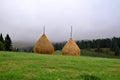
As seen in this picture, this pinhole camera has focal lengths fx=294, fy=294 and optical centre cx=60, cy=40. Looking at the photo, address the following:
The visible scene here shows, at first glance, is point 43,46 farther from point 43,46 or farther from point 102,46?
point 102,46

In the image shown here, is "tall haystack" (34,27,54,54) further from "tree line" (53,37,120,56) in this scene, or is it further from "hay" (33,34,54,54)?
"tree line" (53,37,120,56)

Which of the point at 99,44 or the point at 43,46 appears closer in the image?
the point at 43,46

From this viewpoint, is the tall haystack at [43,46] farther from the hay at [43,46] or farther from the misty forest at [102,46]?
the misty forest at [102,46]

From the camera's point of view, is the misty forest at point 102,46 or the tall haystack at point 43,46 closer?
the tall haystack at point 43,46

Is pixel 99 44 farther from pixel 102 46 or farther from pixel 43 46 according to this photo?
pixel 43 46

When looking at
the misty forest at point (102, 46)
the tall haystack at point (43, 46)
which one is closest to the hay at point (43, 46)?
the tall haystack at point (43, 46)

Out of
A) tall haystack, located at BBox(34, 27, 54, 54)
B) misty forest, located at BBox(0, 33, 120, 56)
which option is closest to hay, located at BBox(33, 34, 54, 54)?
tall haystack, located at BBox(34, 27, 54, 54)

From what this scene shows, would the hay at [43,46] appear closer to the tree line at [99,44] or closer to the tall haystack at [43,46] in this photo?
the tall haystack at [43,46]

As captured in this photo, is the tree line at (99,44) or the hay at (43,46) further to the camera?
the tree line at (99,44)

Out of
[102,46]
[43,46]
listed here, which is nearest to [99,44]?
[102,46]

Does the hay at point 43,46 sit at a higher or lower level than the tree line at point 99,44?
lower

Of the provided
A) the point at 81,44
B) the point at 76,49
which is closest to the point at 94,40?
the point at 81,44

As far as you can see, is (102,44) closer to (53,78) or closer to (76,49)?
(76,49)

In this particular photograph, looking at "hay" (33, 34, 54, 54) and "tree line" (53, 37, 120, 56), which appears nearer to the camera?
"hay" (33, 34, 54, 54)
